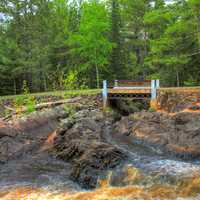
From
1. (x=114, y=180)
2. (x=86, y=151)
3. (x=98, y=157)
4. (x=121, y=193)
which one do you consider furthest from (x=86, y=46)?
(x=121, y=193)

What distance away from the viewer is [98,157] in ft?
32.4

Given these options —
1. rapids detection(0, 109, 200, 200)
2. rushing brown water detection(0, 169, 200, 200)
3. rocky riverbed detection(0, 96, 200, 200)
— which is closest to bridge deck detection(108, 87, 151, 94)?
rocky riverbed detection(0, 96, 200, 200)

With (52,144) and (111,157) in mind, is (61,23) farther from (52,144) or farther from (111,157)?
(111,157)

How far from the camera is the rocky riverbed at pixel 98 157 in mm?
8258

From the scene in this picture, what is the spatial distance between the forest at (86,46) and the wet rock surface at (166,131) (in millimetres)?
8943

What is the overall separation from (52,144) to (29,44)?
15115mm

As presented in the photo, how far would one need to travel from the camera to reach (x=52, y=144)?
12.2m

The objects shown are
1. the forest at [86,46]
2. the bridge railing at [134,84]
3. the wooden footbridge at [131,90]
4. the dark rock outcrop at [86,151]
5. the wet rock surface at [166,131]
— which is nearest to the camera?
the dark rock outcrop at [86,151]

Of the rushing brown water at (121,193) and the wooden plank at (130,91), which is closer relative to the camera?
the rushing brown water at (121,193)

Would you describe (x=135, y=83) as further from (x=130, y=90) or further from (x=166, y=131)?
(x=166, y=131)

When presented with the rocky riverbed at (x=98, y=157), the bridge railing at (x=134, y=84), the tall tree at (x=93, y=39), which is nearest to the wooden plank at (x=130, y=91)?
the bridge railing at (x=134, y=84)

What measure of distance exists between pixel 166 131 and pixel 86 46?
48.9 ft

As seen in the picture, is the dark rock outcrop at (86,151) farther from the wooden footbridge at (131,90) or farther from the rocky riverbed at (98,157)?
the wooden footbridge at (131,90)

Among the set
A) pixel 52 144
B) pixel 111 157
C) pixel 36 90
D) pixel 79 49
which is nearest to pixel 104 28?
pixel 79 49
